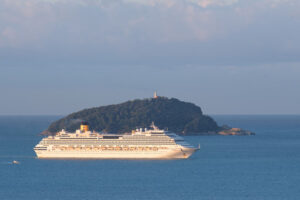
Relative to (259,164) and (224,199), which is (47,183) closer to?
(224,199)

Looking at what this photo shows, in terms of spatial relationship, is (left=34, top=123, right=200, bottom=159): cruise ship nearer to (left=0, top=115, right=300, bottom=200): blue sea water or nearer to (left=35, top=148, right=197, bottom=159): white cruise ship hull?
(left=35, top=148, right=197, bottom=159): white cruise ship hull

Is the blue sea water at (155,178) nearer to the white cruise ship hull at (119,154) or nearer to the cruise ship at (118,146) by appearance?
the white cruise ship hull at (119,154)

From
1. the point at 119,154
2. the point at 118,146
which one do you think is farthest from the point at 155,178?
the point at 118,146

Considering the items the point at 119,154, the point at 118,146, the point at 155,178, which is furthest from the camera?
the point at 118,146

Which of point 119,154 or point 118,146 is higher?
point 118,146

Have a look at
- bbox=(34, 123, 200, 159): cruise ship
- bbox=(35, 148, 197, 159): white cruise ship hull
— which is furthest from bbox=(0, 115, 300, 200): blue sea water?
bbox=(34, 123, 200, 159): cruise ship

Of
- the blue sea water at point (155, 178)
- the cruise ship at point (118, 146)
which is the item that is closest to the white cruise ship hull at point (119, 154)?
the cruise ship at point (118, 146)

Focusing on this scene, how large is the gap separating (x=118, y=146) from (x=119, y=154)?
1175mm

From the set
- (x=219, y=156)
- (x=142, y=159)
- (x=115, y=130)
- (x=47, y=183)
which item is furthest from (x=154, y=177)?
(x=115, y=130)

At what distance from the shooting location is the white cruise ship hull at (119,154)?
102 m

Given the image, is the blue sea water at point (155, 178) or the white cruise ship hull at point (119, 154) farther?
the white cruise ship hull at point (119, 154)

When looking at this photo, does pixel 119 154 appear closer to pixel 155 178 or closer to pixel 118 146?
pixel 118 146

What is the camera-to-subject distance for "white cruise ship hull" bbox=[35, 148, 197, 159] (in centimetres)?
10250

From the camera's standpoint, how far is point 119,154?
104m
